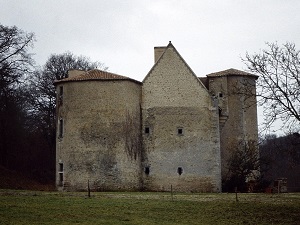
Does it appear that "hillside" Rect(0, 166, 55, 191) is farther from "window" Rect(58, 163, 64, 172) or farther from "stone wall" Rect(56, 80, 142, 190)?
"stone wall" Rect(56, 80, 142, 190)

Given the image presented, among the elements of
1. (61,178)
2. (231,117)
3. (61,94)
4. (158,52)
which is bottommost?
(61,178)

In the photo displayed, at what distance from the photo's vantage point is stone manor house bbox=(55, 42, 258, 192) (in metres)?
40.2

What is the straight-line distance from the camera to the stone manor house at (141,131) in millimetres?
40219

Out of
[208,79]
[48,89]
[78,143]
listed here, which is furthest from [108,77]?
[48,89]

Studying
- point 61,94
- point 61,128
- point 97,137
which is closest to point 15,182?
point 61,128

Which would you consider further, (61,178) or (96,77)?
(61,178)

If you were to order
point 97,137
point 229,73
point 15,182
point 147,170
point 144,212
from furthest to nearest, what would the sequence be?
point 229,73 < point 15,182 < point 147,170 < point 97,137 < point 144,212

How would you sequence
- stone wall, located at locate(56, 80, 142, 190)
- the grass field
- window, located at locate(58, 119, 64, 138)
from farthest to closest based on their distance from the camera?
window, located at locate(58, 119, 64, 138)
stone wall, located at locate(56, 80, 142, 190)
the grass field

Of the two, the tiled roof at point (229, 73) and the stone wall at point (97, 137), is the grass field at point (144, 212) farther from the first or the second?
the tiled roof at point (229, 73)

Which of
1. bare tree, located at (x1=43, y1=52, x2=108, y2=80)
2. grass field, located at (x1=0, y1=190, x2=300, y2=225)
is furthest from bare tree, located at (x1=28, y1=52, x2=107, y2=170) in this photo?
grass field, located at (x1=0, y1=190, x2=300, y2=225)

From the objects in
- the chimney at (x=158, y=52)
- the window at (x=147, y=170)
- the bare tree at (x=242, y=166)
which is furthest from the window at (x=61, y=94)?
the bare tree at (x=242, y=166)

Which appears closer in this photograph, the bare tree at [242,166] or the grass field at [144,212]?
the grass field at [144,212]

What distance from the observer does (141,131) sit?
141 ft

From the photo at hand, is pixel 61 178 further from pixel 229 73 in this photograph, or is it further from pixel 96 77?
pixel 229 73
